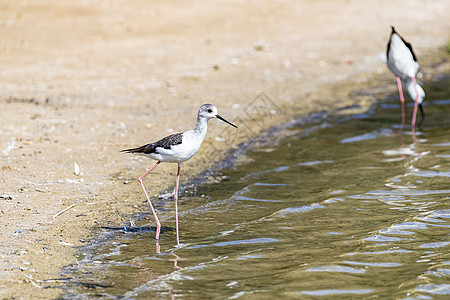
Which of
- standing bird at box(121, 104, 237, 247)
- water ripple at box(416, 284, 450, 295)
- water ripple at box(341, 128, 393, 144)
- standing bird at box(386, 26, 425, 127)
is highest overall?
standing bird at box(386, 26, 425, 127)

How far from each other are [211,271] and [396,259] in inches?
57.2

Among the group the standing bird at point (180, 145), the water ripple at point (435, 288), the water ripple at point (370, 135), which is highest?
the standing bird at point (180, 145)

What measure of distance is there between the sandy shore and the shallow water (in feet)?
1.45

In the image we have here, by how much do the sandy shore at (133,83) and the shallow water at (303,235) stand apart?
441mm

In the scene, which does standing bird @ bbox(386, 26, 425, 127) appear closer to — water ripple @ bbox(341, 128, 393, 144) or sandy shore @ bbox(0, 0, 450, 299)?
Answer: water ripple @ bbox(341, 128, 393, 144)

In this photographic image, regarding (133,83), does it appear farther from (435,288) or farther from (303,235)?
(435,288)

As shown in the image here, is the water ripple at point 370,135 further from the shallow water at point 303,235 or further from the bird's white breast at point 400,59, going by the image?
the bird's white breast at point 400,59

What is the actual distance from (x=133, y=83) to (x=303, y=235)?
6.09m

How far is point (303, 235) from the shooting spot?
18.3 ft

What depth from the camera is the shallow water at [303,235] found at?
180 inches

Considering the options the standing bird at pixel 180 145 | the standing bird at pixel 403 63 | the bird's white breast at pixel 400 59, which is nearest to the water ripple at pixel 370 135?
the standing bird at pixel 403 63

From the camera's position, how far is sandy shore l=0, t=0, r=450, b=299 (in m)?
6.01

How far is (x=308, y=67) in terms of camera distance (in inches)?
495

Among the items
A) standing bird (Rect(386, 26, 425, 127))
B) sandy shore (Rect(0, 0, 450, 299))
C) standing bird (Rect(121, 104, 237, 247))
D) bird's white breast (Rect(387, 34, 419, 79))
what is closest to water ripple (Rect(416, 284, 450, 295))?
standing bird (Rect(121, 104, 237, 247))
